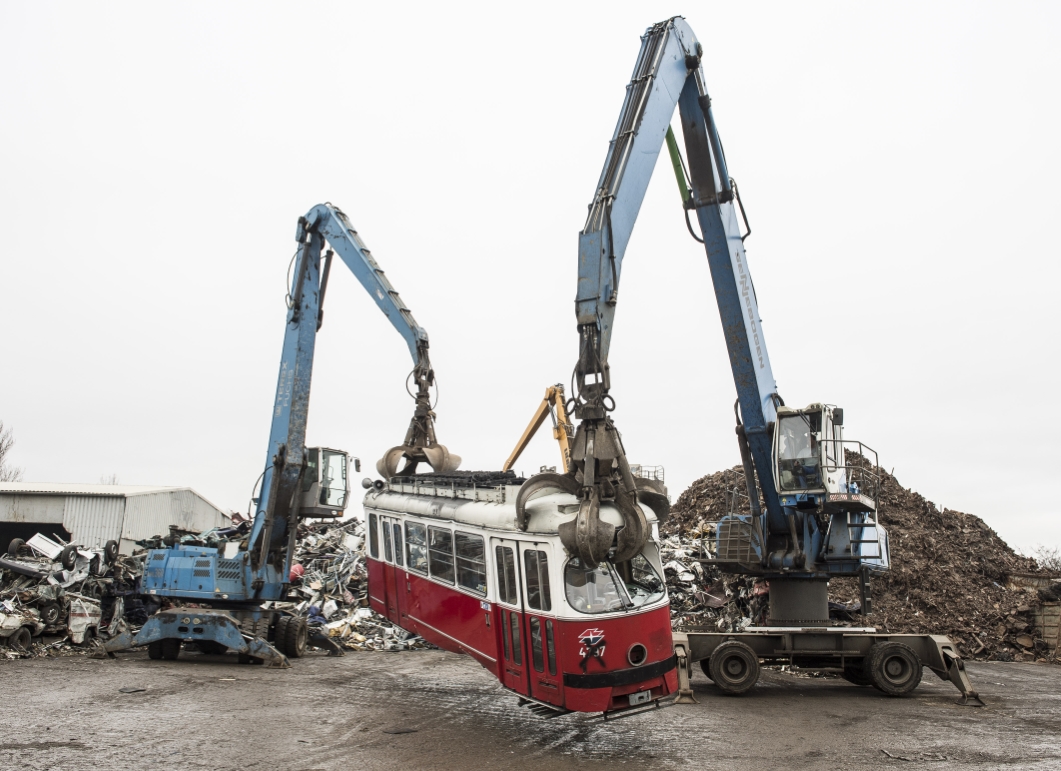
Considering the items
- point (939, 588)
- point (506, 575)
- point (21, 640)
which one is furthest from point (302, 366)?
point (939, 588)

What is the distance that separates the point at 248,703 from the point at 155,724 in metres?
1.68

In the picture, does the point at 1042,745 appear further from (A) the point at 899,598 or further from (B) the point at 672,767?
(A) the point at 899,598

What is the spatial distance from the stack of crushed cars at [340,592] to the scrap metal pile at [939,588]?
22.9 feet

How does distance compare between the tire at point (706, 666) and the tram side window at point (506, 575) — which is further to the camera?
the tire at point (706, 666)

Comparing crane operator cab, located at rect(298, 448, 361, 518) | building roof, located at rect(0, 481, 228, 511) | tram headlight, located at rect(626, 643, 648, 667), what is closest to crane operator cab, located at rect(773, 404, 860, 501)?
tram headlight, located at rect(626, 643, 648, 667)

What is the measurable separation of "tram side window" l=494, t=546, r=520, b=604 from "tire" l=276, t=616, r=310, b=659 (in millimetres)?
9487

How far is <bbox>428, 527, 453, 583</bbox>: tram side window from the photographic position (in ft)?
36.7

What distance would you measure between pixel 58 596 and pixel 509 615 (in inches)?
549

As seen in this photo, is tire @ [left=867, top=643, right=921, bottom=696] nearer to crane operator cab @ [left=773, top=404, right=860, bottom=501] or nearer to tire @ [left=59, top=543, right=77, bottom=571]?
crane operator cab @ [left=773, top=404, right=860, bottom=501]

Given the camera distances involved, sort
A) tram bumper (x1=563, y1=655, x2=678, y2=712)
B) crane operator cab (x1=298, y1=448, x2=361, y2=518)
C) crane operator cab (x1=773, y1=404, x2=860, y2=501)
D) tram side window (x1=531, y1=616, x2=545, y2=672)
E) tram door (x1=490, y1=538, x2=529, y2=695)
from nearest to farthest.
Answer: tram bumper (x1=563, y1=655, x2=678, y2=712) → tram side window (x1=531, y1=616, x2=545, y2=672) → tram door (x1=490, y1=538, x2=529, y2=695) → crane operator cab (x1=773, y1=404, x2=860, y2=501) → crane operator cab (x1=298, y1=448, x2=361, y2=518)

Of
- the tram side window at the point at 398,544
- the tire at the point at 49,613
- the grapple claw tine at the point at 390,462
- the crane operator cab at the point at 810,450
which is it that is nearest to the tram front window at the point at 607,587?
the tram side window at the point at 398,544

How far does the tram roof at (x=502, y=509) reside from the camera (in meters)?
8.81

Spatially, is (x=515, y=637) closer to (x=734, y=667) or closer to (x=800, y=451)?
(x=734, y=667)

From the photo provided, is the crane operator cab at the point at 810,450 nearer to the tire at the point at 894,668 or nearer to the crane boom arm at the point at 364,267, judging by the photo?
the tire at the point at 894,668
